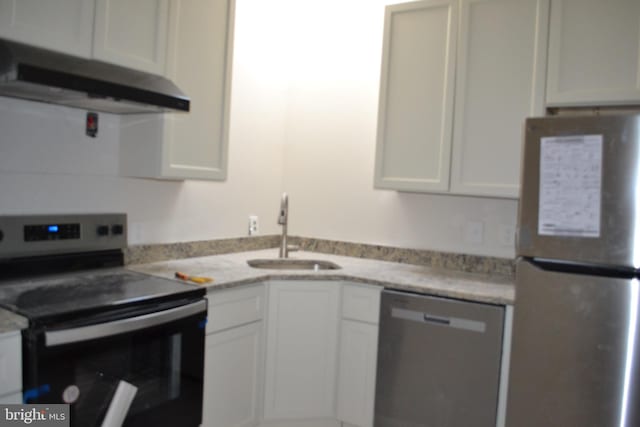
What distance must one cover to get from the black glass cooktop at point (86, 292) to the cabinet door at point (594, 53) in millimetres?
1770

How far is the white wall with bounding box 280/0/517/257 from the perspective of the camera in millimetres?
2926

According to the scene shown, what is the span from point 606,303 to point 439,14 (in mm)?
1533

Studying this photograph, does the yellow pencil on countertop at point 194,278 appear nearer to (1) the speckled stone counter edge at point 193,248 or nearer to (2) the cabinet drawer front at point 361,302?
(1) the speckled stone counter edge at point 193,248

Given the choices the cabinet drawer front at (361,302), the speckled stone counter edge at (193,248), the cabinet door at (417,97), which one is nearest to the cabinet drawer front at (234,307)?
the cabinet drawer front at (361,302)

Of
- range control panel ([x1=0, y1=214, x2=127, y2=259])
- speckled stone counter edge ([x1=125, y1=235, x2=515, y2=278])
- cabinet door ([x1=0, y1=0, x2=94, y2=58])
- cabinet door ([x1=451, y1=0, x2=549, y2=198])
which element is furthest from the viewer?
speckled stone counter edge ([x1=125, y1=235, x2=515, y2=278])

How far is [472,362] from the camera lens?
2.18 m

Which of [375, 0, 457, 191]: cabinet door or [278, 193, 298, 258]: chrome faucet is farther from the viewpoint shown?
[278, 193, 298, 258]: chrome faucet

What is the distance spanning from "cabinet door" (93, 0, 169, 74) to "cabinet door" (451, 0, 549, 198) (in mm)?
1364

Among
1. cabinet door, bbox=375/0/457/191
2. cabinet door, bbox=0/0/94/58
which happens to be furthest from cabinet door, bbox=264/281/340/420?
cabinet door, bbox=0/0/94/58

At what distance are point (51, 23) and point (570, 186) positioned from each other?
1897 mm

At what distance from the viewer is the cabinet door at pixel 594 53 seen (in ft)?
6.91

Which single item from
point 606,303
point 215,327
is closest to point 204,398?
point 215,327

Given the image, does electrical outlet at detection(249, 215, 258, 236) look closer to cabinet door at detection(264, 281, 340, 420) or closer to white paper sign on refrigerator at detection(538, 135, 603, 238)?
cabinet door at detection(264, 281, 340, 420)

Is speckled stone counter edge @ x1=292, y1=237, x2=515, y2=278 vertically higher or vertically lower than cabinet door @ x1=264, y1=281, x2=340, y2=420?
higher
